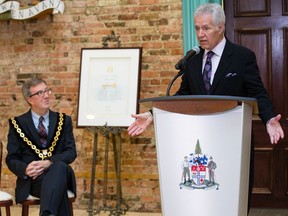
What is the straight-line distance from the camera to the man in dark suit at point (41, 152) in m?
2.94

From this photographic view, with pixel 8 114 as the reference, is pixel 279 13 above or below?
above

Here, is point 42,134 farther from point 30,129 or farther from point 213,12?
point 213,12

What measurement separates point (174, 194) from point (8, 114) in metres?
3.11

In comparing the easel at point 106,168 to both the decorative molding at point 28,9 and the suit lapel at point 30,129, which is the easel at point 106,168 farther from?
the decorative molding at point 28,9

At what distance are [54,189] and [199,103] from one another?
4.72ft

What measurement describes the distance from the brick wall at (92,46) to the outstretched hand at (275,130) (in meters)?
2.26

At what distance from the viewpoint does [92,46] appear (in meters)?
4.41

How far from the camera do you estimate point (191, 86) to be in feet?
7.63

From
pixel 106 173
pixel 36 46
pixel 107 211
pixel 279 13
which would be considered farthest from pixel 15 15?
pixel 279 13

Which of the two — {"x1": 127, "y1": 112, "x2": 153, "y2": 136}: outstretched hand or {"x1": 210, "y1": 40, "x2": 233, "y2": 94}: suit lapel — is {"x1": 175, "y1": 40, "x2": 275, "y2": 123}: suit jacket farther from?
{"x1": 127, "y1": 112, "x2": 153, "y2": 136}: outstretched hand

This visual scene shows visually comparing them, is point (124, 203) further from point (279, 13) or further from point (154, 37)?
point (279, 13)

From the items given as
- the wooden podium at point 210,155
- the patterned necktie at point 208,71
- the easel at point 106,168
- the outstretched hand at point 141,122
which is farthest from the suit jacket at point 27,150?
the wooden podium at point 210,155

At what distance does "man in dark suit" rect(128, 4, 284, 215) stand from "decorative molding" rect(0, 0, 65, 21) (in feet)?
7.70

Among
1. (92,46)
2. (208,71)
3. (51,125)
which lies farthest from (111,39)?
(208,71)
